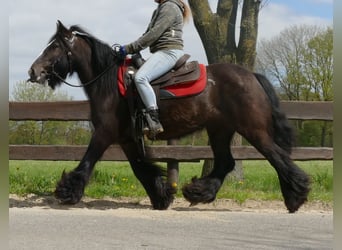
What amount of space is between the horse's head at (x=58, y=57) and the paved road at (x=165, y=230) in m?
1.76

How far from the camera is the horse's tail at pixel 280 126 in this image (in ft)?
25.4

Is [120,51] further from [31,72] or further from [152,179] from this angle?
[152,179]

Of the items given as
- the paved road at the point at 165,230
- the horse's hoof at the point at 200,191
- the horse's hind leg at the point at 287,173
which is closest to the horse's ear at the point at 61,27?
the paved road at the point at 165,230

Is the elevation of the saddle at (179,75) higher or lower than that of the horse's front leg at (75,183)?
higher

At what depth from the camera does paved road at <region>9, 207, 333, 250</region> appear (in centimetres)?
528

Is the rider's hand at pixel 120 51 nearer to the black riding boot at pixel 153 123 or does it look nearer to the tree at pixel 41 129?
the black riding boot at pixel 153 123

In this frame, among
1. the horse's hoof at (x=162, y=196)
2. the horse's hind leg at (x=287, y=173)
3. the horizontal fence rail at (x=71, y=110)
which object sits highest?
the horizontal fence rail at (x=71, y=110)

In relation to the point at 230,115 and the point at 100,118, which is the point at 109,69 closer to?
the point at 100,118

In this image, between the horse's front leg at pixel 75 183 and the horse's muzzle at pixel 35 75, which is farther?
the horse's muzzle at pixel 35 75

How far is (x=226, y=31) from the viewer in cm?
1037

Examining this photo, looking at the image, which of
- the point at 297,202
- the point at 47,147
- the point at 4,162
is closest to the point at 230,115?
the point at 297,202

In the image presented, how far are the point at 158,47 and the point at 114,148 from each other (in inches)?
94.2

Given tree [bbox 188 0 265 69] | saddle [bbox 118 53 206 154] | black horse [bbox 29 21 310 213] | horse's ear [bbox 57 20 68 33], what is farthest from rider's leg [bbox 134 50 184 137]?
tree [bbox 188 0 265 69]

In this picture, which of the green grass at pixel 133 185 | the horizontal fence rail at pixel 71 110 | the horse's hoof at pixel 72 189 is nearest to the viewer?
the horse's hoof at pixel 72 189
